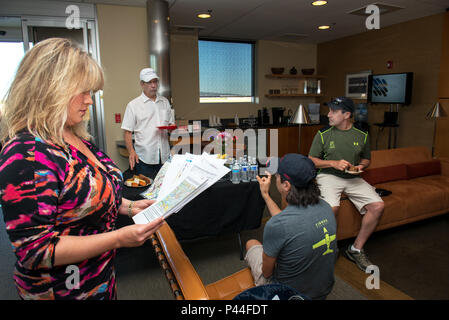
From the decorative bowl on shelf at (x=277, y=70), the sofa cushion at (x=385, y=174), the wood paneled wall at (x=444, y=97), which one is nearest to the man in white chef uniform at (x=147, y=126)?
the sofa cushion at (x=385, y=174)

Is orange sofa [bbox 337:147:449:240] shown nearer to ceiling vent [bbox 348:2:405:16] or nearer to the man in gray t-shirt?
the man in gray t-shirt

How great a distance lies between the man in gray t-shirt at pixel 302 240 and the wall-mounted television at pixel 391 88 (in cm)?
515

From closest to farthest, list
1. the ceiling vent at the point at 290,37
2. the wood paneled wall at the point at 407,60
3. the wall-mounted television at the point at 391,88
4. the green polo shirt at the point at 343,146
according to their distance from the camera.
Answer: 1. the green polo shirt at the point at 343,146
2. the wood paneled wall at the point at 407,60
3. the wall-mounted television at the point at 391,88
4. the ceiling vent at the point at 290,37

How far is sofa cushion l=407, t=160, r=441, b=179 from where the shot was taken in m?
4.10

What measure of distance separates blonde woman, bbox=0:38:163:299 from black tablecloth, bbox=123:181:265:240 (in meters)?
1.47

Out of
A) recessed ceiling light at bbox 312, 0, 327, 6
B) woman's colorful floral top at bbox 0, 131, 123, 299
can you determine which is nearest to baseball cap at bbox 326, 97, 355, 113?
recessed ceiling light at bbox 312, 0, 327, 6

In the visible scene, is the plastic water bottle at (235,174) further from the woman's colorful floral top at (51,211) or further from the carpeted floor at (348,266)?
the woman's colorful floral top at (51,211)

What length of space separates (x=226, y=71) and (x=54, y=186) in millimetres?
7078

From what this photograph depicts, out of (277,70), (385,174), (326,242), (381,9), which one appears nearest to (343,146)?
(385,174)

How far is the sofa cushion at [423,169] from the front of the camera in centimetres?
410

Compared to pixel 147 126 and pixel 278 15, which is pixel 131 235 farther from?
pixel 278 15
